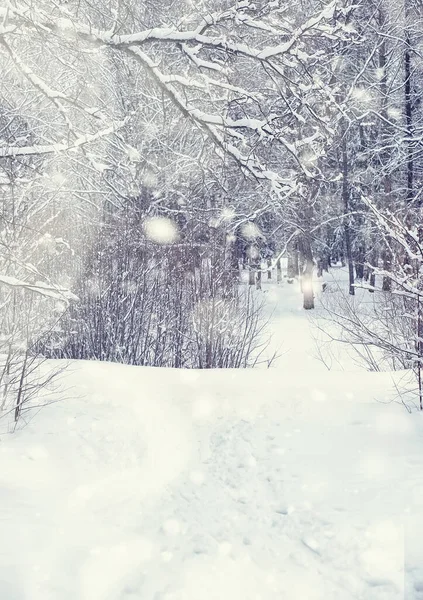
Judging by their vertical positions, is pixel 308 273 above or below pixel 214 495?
above

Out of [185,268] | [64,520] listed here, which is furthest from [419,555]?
[185,268]

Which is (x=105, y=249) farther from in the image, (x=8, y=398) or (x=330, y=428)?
(x=330, y=428)

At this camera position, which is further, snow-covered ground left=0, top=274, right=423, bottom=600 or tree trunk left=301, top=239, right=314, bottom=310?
tree trunk left=301, top=239, right=314, bottom=310

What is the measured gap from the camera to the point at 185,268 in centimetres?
1086

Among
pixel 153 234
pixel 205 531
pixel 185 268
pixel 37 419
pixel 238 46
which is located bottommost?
pixel 205 531

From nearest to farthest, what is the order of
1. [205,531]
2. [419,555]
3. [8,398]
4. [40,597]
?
[40,597]
[419,555]
[205,531]
[8,398]

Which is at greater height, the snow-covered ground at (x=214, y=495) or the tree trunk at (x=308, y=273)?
the tree trunk at (x=308, y=273)

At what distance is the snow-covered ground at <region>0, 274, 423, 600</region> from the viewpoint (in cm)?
312

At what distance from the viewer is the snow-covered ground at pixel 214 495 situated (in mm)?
3123

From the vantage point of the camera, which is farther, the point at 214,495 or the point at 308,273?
the point at 308,273

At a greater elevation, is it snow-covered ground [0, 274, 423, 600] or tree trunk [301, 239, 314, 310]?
tree trunk [301, 239, 314, 310]

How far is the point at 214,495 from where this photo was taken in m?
4.26

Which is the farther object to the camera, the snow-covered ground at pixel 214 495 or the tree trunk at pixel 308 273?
the tree trunk at pixel 308 273

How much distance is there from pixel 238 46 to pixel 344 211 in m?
23.1
